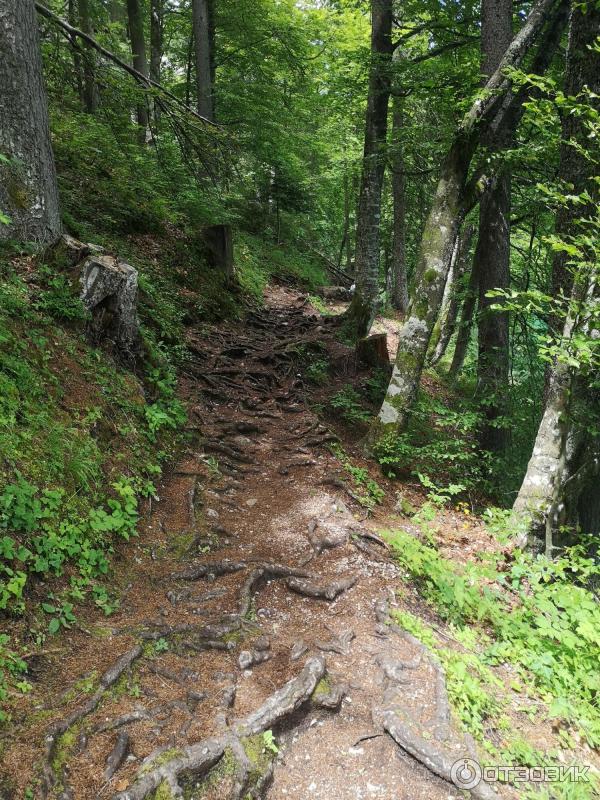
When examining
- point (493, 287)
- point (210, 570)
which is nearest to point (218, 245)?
point (493, 287)

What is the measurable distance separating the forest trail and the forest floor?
1 cm

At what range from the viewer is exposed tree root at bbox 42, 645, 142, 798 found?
96.6 inches

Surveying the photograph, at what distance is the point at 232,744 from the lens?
2.86 meters

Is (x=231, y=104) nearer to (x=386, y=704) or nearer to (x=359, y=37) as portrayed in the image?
(x=359, y=37)

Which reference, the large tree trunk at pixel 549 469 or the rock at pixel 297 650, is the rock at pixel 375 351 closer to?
the large tree trunk at pixel 549 469

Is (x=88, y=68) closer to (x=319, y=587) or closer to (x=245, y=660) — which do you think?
(x=319, y=587)

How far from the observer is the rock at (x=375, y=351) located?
33.3 feet

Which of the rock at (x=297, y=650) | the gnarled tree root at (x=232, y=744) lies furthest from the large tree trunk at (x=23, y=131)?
the gnarled tree root at (x=232, y=744)

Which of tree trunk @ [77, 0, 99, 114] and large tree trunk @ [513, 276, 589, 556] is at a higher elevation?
tree trunk @ [77, 0, 99, 114]

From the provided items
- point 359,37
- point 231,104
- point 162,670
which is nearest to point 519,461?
point 162,670

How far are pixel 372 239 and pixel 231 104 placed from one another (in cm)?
772

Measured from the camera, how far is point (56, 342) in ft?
17.8

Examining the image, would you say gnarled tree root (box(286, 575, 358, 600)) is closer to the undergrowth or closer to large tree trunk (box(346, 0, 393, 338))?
the undergrowth

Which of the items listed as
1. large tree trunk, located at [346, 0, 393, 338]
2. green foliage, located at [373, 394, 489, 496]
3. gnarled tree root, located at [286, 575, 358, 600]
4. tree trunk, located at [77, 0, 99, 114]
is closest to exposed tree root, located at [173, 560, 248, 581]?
gnarled tree root, located at [286, 575, 358, 600]
